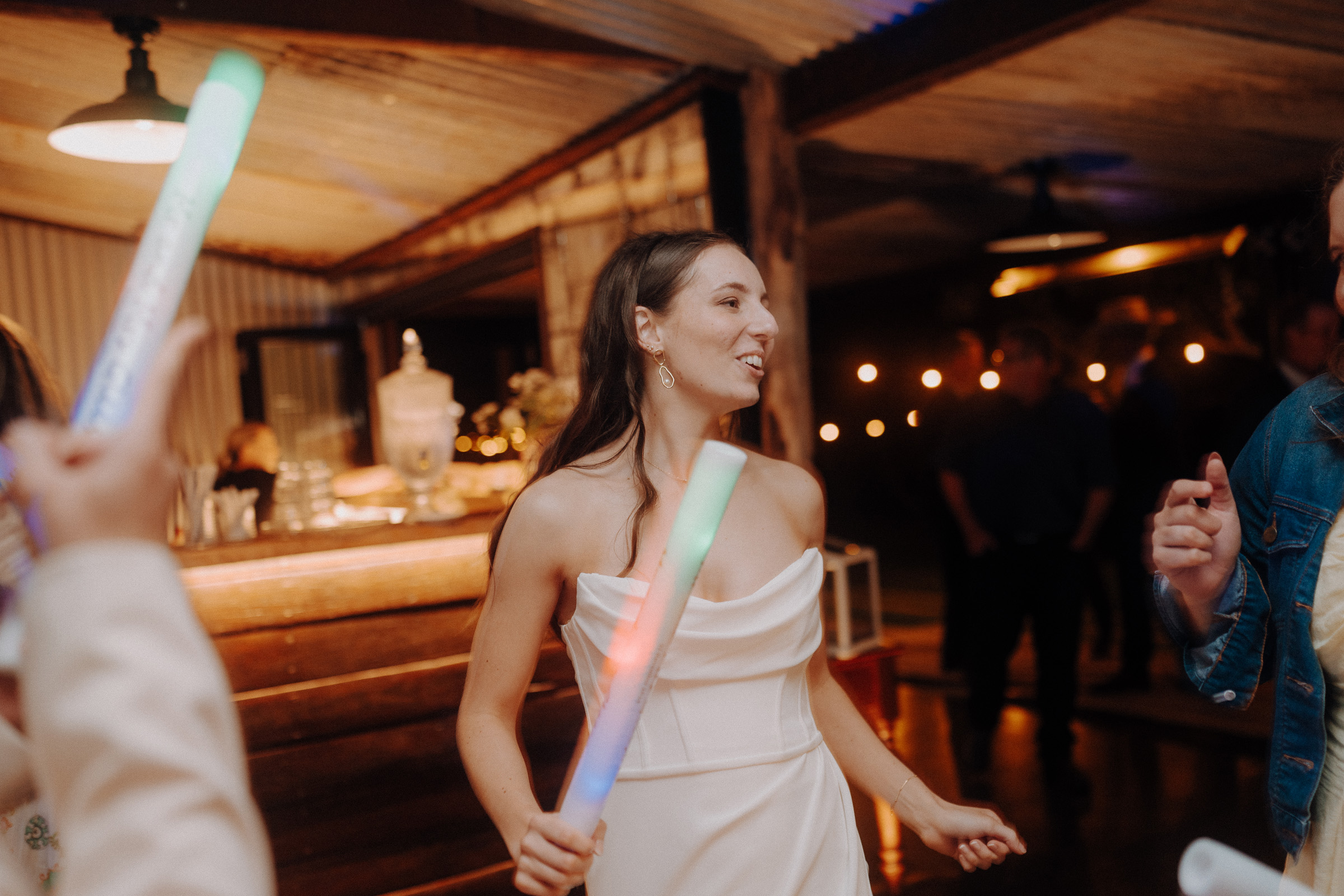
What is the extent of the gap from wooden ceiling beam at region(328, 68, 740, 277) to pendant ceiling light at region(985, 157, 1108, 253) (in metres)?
1.84

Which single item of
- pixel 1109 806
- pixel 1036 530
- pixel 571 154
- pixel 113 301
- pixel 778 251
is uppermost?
pixel 571 154

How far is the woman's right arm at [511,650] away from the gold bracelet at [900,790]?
54 centimetres

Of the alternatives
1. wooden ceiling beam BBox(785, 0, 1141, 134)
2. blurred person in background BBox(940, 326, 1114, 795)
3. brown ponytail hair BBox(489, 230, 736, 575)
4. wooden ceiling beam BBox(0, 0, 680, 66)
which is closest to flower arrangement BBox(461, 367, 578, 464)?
wooden ceiling beam BBox(0, 0, 680, 66)

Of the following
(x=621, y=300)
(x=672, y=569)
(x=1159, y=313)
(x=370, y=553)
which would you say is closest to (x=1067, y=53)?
(x=621, y=300)

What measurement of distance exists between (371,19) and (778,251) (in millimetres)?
1885

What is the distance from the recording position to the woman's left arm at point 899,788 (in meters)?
1.33

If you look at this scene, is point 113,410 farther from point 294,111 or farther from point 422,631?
point 294,111

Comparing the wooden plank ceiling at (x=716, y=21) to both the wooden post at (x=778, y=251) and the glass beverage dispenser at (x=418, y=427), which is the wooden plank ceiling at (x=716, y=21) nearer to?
the wooden post at (x=778, y=251)

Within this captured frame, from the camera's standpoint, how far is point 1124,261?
26.2 feet

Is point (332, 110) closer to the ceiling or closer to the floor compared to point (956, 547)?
closer to the ceiling

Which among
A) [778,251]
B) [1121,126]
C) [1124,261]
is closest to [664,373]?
[778,251]

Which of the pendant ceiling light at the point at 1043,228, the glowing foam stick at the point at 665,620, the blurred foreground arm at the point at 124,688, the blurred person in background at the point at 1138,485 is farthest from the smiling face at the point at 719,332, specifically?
the blurred person in background at the point at 1138,485

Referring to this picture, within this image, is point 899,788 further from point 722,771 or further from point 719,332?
point 719,332

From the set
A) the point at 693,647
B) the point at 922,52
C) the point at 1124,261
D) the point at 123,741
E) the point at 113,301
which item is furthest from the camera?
the point at 1124,261
